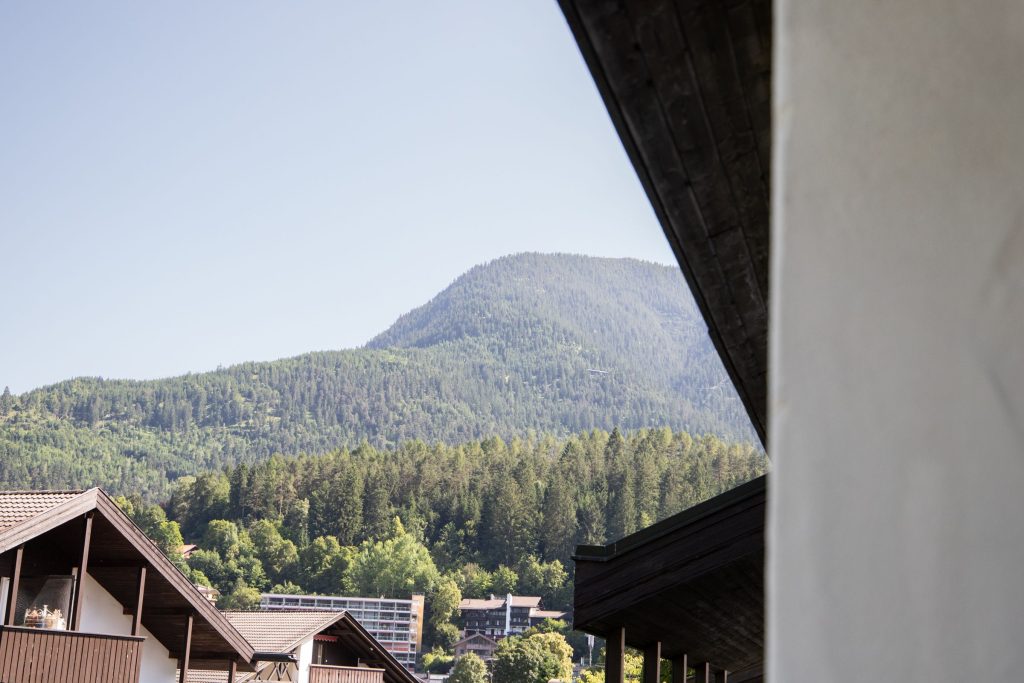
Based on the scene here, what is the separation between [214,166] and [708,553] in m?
174

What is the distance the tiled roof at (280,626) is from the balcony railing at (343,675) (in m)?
0.77

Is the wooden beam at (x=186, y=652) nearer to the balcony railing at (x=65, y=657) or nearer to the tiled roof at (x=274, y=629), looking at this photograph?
the balcony railing at (x=65, y=657)

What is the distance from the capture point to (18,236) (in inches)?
7249

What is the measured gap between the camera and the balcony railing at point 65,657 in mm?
12289

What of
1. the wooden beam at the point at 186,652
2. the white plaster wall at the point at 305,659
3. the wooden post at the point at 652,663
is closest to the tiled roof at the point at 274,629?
the white plaster wall at the point at 305,659

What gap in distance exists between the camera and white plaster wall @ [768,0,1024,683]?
3.15 ft

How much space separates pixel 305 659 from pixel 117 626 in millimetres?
6651

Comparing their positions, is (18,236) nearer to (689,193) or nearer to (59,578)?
(59,578)

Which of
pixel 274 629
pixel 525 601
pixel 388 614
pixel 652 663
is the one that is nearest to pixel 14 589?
pixel 652 663

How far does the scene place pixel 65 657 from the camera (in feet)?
42.6

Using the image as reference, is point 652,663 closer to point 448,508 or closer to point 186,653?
point 186,653

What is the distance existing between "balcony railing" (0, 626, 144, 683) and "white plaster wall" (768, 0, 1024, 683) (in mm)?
13176

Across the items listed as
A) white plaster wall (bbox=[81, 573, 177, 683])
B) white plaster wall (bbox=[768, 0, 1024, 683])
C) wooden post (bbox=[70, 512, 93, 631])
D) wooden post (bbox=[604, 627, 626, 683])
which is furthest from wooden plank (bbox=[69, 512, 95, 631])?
white plaster wall (bbox=[768, 0, 1024, 683])

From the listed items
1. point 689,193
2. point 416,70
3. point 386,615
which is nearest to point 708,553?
point 689,193
